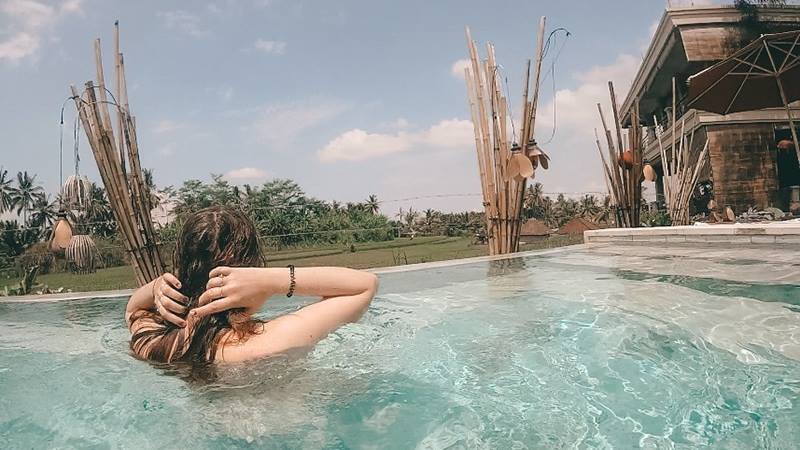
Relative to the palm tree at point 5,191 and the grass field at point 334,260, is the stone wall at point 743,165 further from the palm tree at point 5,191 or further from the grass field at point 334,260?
the palm tree at point 5,191

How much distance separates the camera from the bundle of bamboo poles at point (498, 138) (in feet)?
20.0

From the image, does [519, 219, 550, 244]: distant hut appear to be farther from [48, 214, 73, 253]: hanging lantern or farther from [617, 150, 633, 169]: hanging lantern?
[48, 214, 73, 253]: hanging lantern

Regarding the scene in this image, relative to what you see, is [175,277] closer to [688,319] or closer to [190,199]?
[688,319]

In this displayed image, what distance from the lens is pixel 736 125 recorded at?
12453mm

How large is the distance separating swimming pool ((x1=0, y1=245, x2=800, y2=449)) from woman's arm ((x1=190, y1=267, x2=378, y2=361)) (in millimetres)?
109

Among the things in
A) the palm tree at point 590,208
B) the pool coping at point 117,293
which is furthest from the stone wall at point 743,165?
the palm tree at point 590,208

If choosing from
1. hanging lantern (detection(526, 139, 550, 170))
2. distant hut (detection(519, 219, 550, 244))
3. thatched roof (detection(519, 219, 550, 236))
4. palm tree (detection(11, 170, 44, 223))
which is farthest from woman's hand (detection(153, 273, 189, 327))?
palm tree (detection(11, 170, 44, 223))

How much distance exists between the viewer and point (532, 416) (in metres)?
1.60

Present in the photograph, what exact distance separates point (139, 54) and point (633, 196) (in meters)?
7.94

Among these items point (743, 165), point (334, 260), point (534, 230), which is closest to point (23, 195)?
point (334, 260)

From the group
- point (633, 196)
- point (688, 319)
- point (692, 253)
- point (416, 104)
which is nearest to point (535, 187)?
point (416, 104)

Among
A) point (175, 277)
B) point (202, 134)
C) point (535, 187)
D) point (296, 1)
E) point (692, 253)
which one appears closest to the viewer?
point (175, 277)

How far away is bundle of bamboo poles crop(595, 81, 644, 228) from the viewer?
7129 millimetres

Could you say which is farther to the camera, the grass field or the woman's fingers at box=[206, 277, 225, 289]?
the grass field
